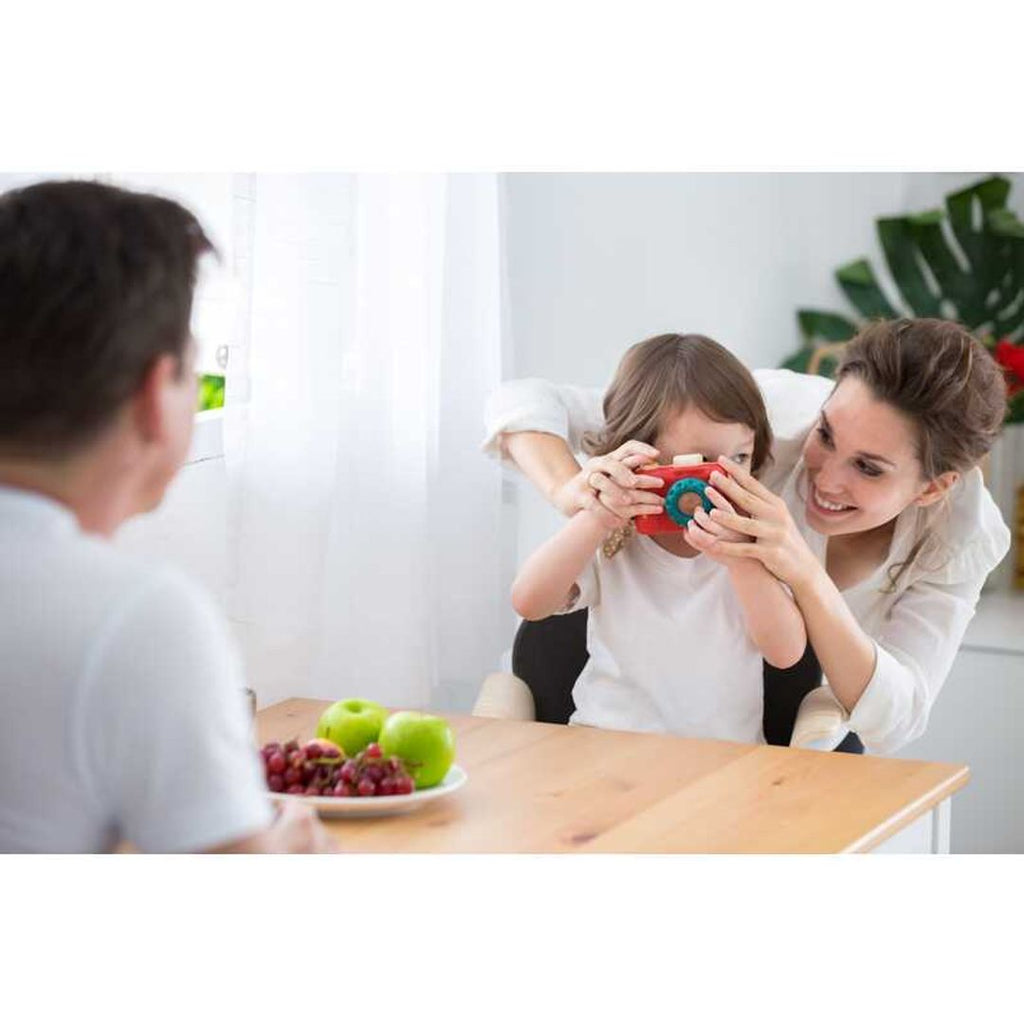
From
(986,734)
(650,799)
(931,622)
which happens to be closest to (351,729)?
(650,799)

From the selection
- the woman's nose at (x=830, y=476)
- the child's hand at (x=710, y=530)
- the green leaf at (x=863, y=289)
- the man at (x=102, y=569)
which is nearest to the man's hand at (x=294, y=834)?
the man at (x=102, y=569)

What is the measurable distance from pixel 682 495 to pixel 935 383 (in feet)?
0.92

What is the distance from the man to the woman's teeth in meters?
0.83

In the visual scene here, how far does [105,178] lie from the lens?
3.96ft

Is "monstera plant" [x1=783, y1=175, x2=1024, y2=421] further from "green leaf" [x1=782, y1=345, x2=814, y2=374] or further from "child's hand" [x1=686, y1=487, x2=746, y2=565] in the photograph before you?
"child's hand" [x1=686, y1=487, x2=746, y2=565]

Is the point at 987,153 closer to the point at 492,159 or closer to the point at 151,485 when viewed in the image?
the point at 492,159

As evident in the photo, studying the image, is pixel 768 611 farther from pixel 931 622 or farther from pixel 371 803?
pixel 371 803

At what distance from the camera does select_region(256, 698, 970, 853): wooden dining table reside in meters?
1.03

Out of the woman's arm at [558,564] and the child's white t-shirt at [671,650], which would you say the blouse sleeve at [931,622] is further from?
the woman's arm at [558,564]

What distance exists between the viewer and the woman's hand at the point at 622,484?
4.36ft

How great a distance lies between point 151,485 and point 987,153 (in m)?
0.86

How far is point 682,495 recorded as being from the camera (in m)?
1.32

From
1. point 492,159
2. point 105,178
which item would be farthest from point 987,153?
point 105,178

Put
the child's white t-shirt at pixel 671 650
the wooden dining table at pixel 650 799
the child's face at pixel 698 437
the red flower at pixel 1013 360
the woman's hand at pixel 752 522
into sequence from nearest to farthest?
1. the wooden dining table at pixel 650 799
2. the woman's hand at pixel 752 522
3. the child's face at pixel 698 437
4. the child's white t-shirt at pixel 671 650
5. the red flower at pixel 1013 360
